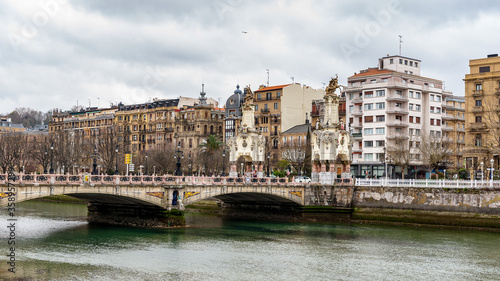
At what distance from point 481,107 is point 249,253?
50272 millimetres

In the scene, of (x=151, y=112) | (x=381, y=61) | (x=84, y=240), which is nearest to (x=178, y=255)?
(x=84, y=240)

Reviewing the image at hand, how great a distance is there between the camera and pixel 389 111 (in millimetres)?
102688

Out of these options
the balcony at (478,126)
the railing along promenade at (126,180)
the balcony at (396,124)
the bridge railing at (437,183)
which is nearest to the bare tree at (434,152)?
the balcony at (478,126)

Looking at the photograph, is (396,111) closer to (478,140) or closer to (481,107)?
(478,140)

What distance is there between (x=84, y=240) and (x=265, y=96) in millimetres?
78271

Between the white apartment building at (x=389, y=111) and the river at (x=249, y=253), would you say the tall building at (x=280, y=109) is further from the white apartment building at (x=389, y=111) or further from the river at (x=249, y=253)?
the river at (x=249, y=253)

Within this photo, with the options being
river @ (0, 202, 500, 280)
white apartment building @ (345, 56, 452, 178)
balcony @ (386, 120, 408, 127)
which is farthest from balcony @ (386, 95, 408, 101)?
river @ (0, 202, 500, 280)

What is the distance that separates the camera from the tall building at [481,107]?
86375 millimetres

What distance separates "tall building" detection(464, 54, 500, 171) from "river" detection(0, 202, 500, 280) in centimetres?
2544

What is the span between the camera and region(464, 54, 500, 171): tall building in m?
86.4

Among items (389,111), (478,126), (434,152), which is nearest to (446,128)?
(389,111)

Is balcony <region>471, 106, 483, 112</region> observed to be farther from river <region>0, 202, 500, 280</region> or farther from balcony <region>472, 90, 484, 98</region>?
river <region>0, 202, 500, 280</region>

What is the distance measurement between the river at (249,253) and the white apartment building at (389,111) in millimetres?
36619

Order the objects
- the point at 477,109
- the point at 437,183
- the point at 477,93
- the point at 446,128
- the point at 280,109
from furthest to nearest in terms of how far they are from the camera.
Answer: the point at 280,109
the point at 446,128
the point at 477,109
the point at 477,93
the point at 437,183
